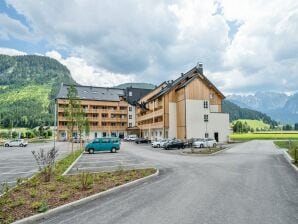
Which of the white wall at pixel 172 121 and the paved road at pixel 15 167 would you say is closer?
the paved road at pixel 15 167

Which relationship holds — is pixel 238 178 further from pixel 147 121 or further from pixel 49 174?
pixel 147 121

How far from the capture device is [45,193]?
981 centimetres

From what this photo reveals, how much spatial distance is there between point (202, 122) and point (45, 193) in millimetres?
46889

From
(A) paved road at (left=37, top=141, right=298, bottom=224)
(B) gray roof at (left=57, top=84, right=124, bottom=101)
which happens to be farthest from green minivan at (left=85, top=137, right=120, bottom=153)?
(B) gray roof at (left=57, top=84, right=124, bottom=101)

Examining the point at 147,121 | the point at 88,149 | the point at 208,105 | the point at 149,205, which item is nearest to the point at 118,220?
the point at 149,205

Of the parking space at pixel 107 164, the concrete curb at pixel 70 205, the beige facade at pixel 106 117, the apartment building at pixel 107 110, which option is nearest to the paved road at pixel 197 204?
the concrete curb at pixel 70 205

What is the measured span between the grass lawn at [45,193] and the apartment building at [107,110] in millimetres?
70974

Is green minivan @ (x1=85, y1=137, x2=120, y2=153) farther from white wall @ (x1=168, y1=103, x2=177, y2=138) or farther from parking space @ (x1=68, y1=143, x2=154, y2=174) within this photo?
white wall @ (x1=168, y1=103, x2=177, y2=138)

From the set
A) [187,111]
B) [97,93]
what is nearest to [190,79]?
[187,111]

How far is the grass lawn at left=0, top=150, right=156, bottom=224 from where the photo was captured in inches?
303

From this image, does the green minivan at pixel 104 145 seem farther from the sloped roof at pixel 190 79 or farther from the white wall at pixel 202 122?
the sloped roof at pixel 190 79

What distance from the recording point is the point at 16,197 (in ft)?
30.6

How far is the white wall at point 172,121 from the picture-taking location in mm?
55781

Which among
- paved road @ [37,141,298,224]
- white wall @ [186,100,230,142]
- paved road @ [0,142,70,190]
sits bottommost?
paved road @ [0,142,70,190]
